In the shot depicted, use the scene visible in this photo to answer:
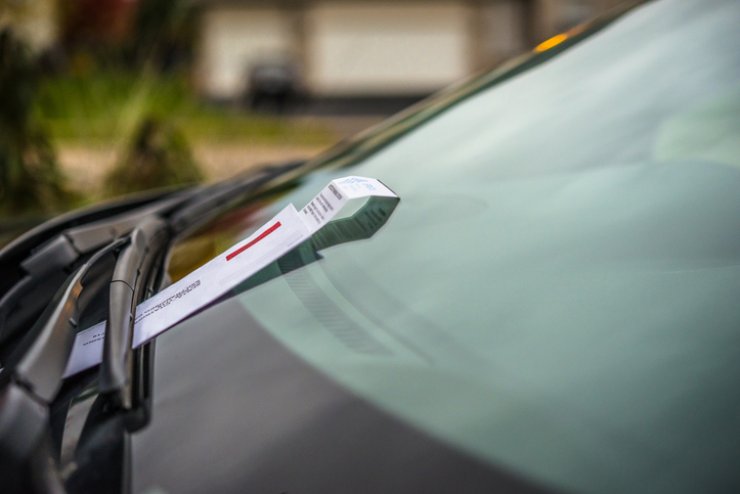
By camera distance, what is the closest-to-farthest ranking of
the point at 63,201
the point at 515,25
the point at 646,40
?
the point at 646,40 → the point at 63,201 → the point at 515,25

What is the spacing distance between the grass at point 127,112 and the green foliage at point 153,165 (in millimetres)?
393

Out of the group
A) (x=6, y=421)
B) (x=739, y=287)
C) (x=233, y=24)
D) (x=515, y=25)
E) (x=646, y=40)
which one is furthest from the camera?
(x=233, y=24)

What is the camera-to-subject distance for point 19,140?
3826 millimetres

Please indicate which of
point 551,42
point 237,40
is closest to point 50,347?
point 551,42

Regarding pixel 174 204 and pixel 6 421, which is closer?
pixel 6 421

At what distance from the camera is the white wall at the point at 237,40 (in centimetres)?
2242

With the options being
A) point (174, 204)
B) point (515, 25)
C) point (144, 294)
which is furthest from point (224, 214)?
point (515, 25)

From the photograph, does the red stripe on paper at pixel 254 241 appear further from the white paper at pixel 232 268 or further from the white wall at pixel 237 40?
the white wall at pixel 237 40

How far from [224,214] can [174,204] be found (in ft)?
0.67

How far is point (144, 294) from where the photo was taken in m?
1.00

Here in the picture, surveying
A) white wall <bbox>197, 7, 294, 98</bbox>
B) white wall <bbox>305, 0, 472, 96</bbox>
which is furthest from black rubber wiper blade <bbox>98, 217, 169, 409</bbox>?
white wall <bbox>197, 7, 294, 98</bbox>

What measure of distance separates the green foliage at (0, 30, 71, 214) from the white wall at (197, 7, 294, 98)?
742 inches

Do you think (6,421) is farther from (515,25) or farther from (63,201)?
(515,25)

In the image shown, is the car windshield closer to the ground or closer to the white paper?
the white paper
